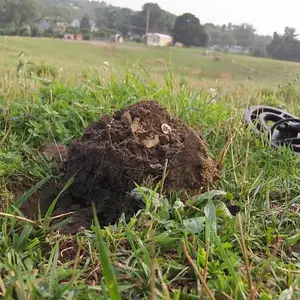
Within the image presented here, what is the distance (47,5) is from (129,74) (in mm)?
9393

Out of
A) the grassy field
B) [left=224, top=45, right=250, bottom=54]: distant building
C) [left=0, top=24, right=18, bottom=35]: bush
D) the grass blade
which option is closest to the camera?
the grass blade

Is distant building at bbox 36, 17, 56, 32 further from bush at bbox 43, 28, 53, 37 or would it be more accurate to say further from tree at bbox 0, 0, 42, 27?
tree at bbox 0, 0, 42, 27

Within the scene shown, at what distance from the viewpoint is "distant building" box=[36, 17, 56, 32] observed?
12.1m

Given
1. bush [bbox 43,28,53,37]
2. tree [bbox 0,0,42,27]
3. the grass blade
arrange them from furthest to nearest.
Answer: bush [bbox 43,28,53,37] → tree [bbox 0,0,42,27] → the grass blade

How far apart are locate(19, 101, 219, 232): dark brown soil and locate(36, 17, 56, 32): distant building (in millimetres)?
10555

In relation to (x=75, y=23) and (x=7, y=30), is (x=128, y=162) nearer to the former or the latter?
(x=7, y=30)

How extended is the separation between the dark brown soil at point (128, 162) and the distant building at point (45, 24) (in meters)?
10.6

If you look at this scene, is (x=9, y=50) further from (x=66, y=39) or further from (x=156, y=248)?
(x=66, y=39)

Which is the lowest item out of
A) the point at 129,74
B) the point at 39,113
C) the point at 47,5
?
the point at 39,113

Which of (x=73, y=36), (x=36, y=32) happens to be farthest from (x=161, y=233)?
(x=73, y=36)

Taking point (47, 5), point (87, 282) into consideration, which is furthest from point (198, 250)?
point (47, 5)

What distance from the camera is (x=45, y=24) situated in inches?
496

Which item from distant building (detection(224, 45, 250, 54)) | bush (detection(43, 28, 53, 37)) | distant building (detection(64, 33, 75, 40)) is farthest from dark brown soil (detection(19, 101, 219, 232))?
distant building (detection(224, 45, 250, 54))

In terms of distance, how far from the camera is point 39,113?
281cm
